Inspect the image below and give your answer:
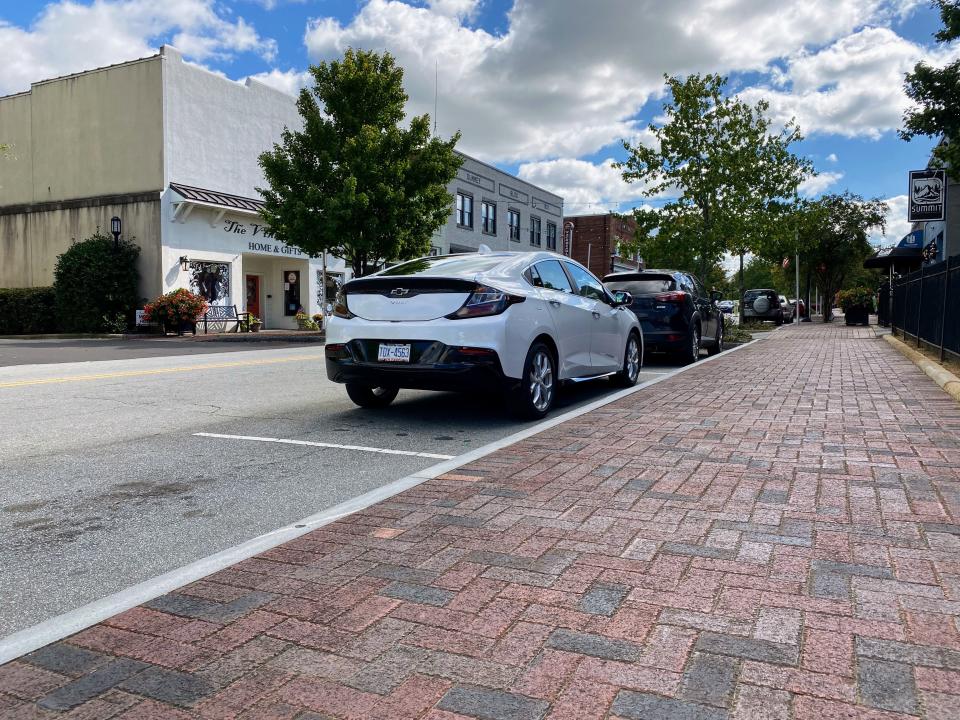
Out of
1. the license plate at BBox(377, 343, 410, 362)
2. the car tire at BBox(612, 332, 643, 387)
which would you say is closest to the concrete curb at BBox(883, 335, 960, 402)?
the car tire at BBox(612, 332, 643, 387)

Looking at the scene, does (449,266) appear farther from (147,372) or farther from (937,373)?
(937,373)

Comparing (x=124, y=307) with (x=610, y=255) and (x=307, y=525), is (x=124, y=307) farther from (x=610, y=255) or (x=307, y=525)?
(x=610, y=255)

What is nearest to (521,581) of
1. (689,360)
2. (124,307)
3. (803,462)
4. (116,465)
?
(803,462)

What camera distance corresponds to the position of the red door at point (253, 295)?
3312cm

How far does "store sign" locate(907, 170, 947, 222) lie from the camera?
12.0 m

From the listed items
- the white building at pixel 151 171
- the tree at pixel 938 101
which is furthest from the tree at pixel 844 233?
the white building at pixel 151 171

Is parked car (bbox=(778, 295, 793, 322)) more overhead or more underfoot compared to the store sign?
more underfoot

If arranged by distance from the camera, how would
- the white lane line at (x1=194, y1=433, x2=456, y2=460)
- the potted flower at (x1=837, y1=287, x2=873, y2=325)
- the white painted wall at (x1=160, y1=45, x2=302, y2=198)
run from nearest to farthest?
the white lane line at (x1=194, y1=433, x2=456, y2=460) → the white painted wall at (x1=160, y1=45, x2=302, y2=198) → the potted flower at (x1=837, y1=287, x2=873, y2=325)

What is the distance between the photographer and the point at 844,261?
4128 cm

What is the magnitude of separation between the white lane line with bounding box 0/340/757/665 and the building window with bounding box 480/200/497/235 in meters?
40.2

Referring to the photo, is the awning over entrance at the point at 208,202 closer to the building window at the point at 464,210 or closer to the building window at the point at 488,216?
the building window at the point at 464,210

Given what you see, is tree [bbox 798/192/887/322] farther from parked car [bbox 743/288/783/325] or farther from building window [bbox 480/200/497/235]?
building window [bbox 480/200/497/235]

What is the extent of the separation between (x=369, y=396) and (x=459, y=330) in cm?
181

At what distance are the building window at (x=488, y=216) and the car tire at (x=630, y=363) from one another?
35.1 m
